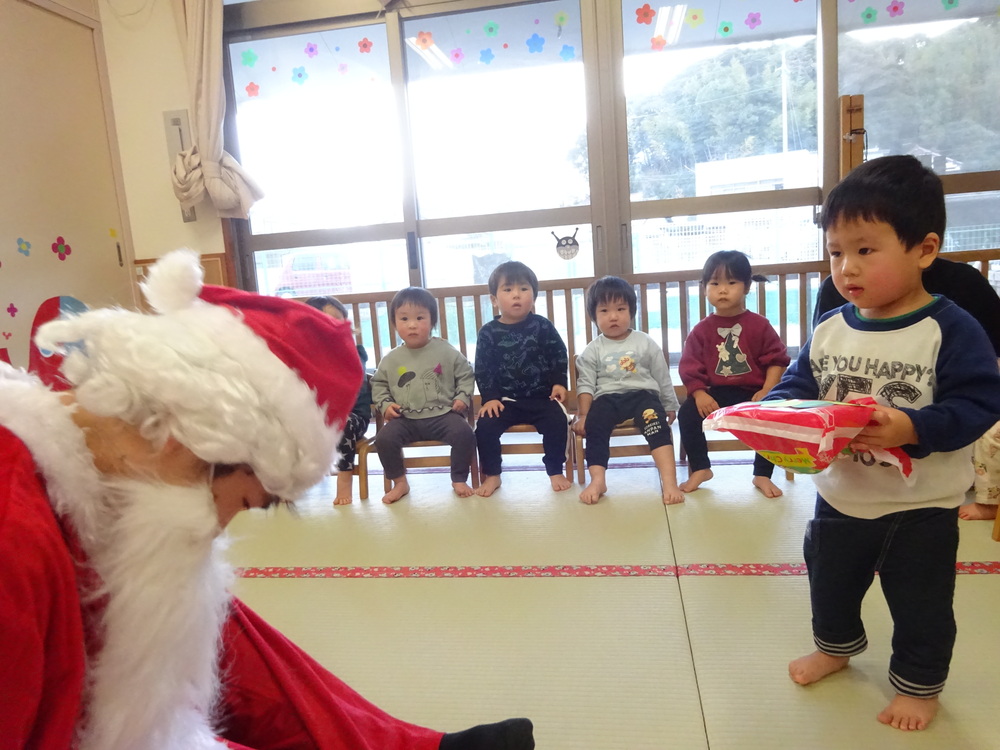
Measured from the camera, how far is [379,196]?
334cm

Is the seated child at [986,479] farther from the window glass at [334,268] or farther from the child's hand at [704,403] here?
the window glass at [334,268]

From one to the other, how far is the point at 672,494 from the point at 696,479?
15 centimetres

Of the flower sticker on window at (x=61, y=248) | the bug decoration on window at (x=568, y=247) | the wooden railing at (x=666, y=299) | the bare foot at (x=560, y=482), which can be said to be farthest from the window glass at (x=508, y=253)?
the flower sticker on window at (x=61, y=248)

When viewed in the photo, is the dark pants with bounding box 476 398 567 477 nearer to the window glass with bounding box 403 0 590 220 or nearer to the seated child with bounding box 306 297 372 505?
the seated child with bounding box 306 297 372 505

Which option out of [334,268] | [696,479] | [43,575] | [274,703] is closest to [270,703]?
[274,703]

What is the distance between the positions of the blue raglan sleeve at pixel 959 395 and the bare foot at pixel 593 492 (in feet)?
3.98

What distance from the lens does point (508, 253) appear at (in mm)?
3279

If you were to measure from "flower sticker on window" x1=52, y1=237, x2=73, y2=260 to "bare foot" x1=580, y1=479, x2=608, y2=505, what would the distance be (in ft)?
9.13

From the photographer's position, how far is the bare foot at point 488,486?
2312mm

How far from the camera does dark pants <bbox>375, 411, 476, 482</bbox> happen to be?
2.37m

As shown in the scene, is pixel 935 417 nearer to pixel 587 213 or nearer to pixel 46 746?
pixel 46 746

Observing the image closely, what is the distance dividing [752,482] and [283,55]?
3054 millimetres

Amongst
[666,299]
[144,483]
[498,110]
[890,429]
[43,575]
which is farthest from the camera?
[498,110]

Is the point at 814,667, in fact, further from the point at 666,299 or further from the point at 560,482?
the point at 666,299
